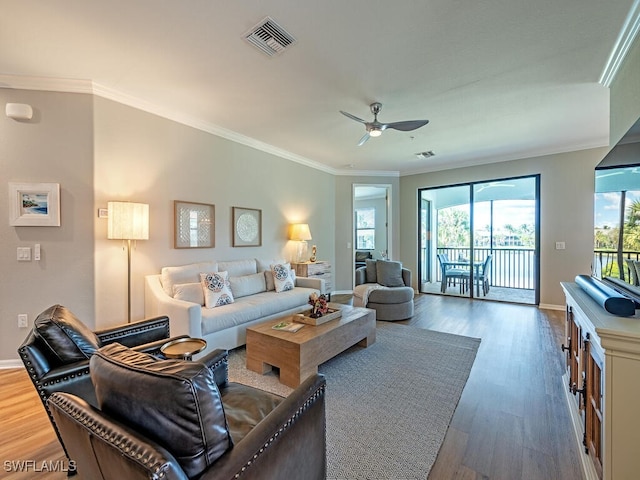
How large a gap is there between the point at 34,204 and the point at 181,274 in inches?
59.5

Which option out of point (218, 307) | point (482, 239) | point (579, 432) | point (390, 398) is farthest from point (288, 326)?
point (482, 239)

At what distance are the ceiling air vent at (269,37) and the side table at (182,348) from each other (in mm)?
2285

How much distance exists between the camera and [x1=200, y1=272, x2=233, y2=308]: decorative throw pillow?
3312 millimetres

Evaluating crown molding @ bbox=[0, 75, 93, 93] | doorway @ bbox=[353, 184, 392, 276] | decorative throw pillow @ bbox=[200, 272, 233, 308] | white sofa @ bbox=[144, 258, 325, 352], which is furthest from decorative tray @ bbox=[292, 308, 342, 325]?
doorway @ bbox=[353, 184, 392, 276]

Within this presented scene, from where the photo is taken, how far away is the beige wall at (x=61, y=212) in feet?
9.18

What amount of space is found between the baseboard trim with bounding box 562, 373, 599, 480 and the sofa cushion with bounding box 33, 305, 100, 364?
8.86ft

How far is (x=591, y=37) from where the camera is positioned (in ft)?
7.24

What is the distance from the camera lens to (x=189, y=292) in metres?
3.22

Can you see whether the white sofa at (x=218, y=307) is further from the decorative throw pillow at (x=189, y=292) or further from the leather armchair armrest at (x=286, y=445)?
the leather armchair armrest at (x=286, y=445)

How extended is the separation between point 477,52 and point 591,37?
79 cm

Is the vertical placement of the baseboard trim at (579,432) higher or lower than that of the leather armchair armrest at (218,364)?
lower

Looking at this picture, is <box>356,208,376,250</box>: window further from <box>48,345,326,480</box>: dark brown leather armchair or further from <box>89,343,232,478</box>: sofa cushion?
<box>89,343,232,478</box>: sofa cushion

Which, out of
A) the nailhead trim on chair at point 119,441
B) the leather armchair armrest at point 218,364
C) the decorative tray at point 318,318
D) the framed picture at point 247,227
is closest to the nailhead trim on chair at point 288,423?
the nailhead trim on chair at point 119,441

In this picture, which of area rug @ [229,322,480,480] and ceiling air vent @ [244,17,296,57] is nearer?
area rug @ [229,322,480,480]
